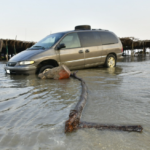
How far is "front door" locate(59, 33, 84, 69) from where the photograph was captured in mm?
7348

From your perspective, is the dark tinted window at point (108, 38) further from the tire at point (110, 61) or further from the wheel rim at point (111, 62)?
the wheel rim at point (111, 62)

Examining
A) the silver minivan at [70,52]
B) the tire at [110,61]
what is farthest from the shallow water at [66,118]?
the tire at [110,61]

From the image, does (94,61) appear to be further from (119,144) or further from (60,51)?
(119,144)

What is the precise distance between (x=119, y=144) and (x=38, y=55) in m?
5.36

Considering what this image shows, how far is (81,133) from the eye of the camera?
211 centimetres

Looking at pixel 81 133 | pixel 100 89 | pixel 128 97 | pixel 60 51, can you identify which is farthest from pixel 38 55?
pixel 81 133

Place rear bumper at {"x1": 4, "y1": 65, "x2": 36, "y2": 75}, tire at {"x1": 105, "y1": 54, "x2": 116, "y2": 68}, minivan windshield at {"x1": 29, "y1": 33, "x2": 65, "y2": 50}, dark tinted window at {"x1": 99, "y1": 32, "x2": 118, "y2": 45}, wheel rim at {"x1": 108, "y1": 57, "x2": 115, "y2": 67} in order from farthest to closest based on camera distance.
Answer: wheel rim at {"x1": 108, "y1": 57, "x2": 115, "y2": 67} → tire at {"x1": 105, "y1": 54, "x2": 116, "y2": 68} → dark tinted window at {"x1": 99, "y1": 32, "x2": 118, "y2": 45} → minivan windshield at {"x1": 29, "y1": 33, "x2": 65, "y2": 50} → rear bumper at {"x1": 4, "y1": 65, "x2": 36, "y2": 75}

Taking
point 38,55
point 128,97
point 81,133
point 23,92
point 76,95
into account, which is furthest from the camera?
point 38,55

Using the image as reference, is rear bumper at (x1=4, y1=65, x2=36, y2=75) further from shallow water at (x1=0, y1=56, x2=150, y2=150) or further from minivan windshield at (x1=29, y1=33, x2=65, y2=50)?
shallow water at (x1=0, y1=56, x2=150, y2=150)

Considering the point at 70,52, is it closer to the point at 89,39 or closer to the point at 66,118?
the point at 89,39

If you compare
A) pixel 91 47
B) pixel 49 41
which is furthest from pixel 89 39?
pixel 49 41

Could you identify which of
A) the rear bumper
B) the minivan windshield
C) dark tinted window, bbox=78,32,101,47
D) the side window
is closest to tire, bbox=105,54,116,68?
dark tinted window, bbox=78,32,101,47

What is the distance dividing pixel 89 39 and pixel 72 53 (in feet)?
3.80

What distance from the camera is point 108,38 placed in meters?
8.86
